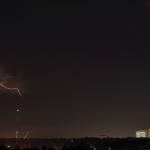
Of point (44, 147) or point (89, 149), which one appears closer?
point (44, 147)

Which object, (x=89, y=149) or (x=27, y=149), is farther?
(x=89, y=149)

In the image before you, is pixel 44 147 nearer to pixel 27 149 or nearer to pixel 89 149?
pixel 27 149

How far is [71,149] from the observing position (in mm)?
164375

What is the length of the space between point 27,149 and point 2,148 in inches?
237

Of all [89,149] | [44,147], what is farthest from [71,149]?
[89,149]

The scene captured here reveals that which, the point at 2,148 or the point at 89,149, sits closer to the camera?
the point at 2,148

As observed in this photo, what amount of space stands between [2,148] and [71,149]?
13.8 m

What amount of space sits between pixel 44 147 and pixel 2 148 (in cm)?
863

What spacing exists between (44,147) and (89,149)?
94.9ft

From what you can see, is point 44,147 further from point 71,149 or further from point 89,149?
point 89,149

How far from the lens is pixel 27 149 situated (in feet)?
552

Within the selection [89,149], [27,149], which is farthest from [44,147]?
[89,149]

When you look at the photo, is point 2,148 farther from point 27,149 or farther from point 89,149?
point 89,149

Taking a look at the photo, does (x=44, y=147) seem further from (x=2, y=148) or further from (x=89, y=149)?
(x=89, y=149)
